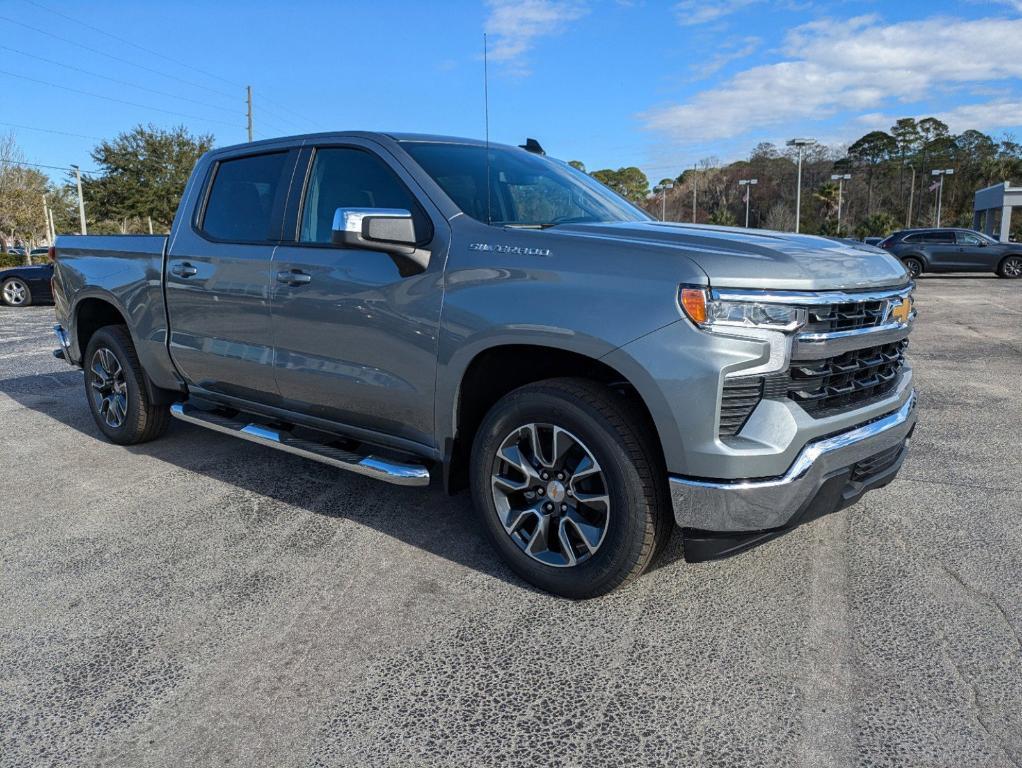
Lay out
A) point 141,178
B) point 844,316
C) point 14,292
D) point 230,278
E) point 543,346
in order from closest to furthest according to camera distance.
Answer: point 844,316 → point 543,346 → point 230,278 → point 14,292 → point 141,178

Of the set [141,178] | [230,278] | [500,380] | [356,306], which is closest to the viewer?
[500,380]

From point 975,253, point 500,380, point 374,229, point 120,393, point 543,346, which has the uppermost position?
point 374,229

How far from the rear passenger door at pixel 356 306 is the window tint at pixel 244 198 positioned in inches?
10.5

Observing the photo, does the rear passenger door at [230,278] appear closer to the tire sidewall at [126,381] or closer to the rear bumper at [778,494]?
the tire sidewall at [126,381]

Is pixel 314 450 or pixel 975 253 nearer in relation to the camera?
pixel 314 450

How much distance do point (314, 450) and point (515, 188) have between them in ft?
5.42

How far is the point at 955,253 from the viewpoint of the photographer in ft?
76.2

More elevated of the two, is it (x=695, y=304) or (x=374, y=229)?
(x=374, y=229)

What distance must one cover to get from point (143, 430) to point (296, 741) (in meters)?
3.61

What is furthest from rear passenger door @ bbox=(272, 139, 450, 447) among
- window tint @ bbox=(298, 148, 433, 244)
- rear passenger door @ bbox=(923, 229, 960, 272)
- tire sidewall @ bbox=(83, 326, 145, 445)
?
rear passenger door @ bbox=(923, 229, 960, 272)

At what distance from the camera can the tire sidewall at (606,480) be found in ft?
9.37

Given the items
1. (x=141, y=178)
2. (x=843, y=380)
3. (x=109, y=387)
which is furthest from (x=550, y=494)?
(x=141, y=178)

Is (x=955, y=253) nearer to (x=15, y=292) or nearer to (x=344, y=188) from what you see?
(x=344, y=188)

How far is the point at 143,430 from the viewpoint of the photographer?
208 inches
